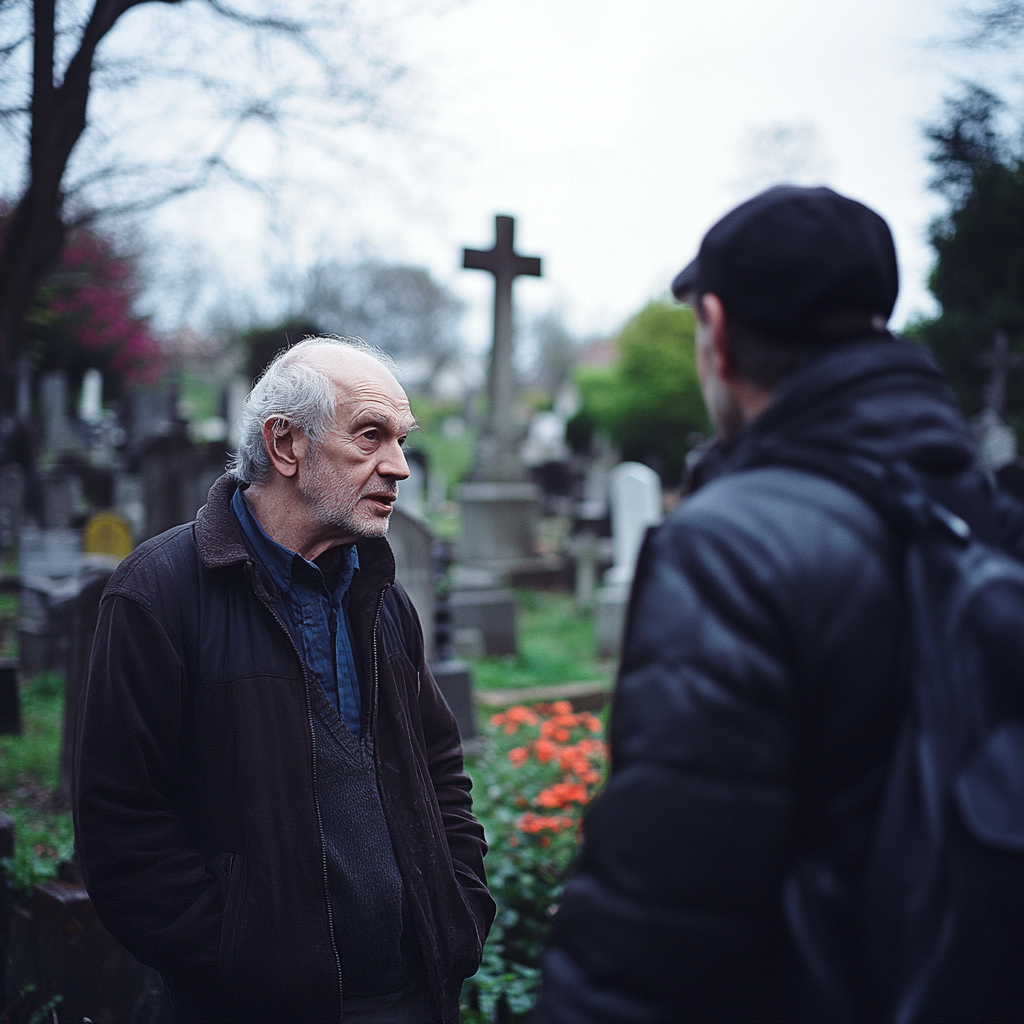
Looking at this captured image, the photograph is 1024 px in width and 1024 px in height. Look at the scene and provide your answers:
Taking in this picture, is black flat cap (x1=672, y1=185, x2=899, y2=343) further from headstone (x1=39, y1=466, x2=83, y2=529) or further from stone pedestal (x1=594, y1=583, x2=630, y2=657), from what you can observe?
headstone (x1=39, y1=466, x2=83, y2=529)

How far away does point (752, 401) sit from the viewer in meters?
1.28

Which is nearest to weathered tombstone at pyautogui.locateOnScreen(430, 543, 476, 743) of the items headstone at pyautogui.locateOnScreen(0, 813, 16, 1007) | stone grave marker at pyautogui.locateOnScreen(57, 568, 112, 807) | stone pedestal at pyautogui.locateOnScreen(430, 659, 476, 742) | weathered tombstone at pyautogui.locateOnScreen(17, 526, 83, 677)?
stone pedestal at pyautogui.locateOnScreen(430, 659, 476, 742)

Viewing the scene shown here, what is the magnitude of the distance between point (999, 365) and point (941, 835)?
15.0 meters

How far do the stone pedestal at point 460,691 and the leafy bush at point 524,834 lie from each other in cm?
16

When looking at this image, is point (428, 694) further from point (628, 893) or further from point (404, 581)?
point (404, 581)

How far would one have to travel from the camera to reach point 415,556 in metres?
6.60

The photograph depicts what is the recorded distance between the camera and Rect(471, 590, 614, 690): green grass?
8.16 m

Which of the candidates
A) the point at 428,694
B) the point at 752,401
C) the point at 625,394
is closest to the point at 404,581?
the point at 428,694

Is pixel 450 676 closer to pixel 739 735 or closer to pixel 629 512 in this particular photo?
pixel 629 512

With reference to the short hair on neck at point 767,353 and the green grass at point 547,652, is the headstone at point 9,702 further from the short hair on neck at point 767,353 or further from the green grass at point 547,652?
the short hair on neck at point 767,353

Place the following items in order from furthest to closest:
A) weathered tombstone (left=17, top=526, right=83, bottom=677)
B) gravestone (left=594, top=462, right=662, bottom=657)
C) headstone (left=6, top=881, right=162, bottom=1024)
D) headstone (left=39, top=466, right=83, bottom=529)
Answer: headstone (left=39, top=466, right=83, bottom=529) < gravestone (left=594, top=462, right=662, bottom=657) < weathered tombstone (left=17, top=526, right=83, bottom=677) < headstone (left=6, top=881, right=162, bottom=1024)

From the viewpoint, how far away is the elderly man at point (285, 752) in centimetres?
177

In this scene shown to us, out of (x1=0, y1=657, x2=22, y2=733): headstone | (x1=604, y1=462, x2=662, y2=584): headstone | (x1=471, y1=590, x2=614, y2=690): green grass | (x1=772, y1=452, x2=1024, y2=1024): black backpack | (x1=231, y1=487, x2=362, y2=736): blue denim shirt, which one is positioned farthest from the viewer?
(x1=604, y1=462, x2=662, y2=584): headstone

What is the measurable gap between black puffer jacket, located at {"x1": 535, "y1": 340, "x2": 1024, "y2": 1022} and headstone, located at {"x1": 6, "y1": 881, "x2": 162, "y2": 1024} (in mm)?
2242
